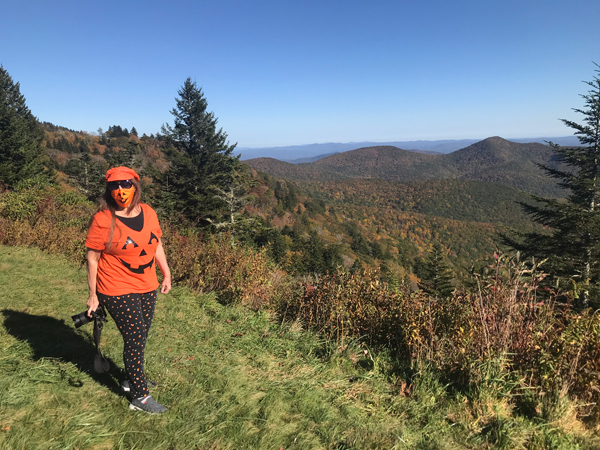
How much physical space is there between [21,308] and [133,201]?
3.10 meters

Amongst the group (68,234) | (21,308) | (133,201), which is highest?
(133,201)

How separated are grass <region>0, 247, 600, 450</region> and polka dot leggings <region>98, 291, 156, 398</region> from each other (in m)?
0.23

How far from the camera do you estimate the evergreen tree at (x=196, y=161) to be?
20.6 metres

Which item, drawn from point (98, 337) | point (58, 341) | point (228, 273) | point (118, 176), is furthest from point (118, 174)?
point (228, 273)

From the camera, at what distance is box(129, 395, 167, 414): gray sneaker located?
2162 millimetres

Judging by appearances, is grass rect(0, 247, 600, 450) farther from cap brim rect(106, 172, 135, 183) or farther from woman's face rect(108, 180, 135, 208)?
cap brim rect(106, 172, 135, 183)

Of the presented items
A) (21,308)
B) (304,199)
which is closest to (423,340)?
(21,308)

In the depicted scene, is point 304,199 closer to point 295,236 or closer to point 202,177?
point 295,236

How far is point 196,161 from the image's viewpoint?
2286cm

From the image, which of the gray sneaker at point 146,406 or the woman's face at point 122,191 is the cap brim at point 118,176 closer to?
the woman's face at point 122,191

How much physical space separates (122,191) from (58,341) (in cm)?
213

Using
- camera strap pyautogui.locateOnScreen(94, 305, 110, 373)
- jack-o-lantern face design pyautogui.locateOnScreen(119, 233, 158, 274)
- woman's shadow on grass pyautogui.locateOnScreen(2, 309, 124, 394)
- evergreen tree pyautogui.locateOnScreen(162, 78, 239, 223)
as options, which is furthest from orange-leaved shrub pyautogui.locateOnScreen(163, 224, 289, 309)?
evergreen tree pyautogui.locateOnScreen(162, 78, 239, 223)

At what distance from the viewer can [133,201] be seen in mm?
2100

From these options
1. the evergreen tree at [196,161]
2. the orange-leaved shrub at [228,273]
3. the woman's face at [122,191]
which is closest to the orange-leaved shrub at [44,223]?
the orange-leaved shrub at [228,273]
